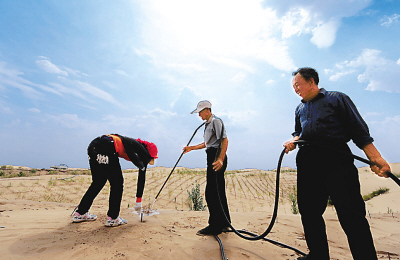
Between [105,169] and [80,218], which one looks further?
[80,218]

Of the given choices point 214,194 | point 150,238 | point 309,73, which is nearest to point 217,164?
point 214,194

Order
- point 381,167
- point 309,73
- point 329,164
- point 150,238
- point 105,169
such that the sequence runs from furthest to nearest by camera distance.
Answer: point 105,169 → point 150,238 → point 309,73 → point 329,164 → point 381,167

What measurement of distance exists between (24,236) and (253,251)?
3.03m

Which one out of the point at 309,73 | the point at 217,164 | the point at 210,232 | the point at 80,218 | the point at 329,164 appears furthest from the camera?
the point at 80,218

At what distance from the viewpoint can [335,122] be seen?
1945 mm

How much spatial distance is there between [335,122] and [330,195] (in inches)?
27.0

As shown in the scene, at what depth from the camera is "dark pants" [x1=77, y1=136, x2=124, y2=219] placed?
331cm

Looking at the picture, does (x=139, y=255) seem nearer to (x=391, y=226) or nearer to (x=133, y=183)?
(x=391, y=226)

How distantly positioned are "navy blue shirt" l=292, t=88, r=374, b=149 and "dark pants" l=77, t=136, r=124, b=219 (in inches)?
110

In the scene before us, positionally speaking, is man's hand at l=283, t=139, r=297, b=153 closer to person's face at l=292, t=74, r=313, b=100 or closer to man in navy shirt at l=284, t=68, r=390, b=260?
man in navy shirt at l=284, t=68, r=390, b=260

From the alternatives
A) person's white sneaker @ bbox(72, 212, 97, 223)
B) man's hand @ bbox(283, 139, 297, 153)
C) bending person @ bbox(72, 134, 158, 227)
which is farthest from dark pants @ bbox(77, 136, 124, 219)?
man's hand @ bbox(283, 139, 297, 153)

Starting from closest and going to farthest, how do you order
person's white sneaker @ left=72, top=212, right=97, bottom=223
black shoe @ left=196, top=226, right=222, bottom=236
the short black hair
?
the short black hair
black shoe @ left=196, top=226, right=222, bottom=236
person's white sneaker @ left=72, top=212, right=97, bottom=223

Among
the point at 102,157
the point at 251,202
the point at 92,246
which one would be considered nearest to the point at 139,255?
the point at 92,246

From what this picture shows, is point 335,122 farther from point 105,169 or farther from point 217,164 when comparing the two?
point 105,169
